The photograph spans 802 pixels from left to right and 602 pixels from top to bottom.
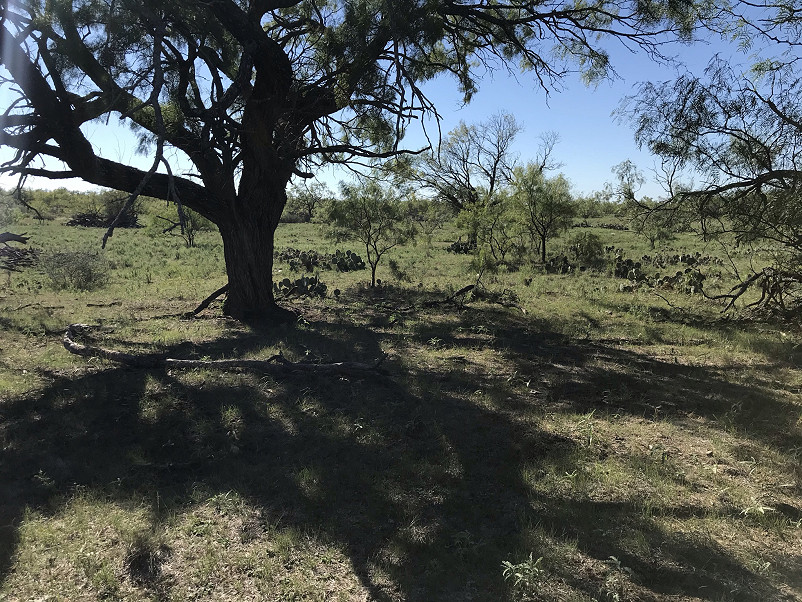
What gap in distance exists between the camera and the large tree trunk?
898 cm

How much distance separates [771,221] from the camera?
649cm

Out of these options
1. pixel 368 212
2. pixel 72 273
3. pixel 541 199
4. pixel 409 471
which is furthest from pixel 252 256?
pixel 541 199

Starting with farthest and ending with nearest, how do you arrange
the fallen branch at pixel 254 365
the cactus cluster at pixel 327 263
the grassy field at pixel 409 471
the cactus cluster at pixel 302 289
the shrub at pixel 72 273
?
the cactus cluster at pixel 327 263, the shrub at pixel 72 273, the cactus cluster at pixel 302 289, the fallen branch at pixel 254 365, the grassy field at pixel 409 471

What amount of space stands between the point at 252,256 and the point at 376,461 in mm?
6099

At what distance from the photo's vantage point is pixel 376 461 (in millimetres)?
4062

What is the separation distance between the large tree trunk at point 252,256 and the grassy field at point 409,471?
4.53 feet

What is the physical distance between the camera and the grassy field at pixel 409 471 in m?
2.79

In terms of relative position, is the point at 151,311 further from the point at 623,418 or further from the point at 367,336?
the point at 623,418

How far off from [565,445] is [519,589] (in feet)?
6.09

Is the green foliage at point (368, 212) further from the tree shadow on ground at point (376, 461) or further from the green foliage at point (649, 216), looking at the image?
the tree shadow on ground at point (376, 461)

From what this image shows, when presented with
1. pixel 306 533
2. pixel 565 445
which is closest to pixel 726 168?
pixel 565 445

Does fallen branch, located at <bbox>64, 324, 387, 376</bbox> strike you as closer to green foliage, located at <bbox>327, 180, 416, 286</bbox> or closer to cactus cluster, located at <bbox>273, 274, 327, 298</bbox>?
cactus cluster, located at <bbox>273, 274, 327, 298</bbox>

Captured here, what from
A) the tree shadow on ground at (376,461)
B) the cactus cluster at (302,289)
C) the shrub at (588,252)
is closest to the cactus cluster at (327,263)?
the cactus cluster at (302,289)

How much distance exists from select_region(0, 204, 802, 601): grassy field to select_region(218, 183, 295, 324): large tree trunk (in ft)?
4.53
